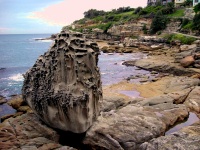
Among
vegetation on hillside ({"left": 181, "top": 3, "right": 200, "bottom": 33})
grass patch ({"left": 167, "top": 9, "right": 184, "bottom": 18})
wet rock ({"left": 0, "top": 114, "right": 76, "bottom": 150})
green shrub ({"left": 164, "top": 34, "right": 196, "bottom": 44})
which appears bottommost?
wet rock ({"left": 0, "top": 114, "right": 76, "bottom": 150})

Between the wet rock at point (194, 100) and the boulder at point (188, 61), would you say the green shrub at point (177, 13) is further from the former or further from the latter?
the wet rock at point (194, 100)

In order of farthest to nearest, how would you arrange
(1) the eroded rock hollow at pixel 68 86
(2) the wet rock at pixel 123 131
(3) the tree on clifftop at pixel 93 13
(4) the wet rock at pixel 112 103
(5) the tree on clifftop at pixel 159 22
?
(3) the tree on clifftop at pixel 93 13
(5) the tree on clifftop at pixel 159 22
(4) the wet rock at pixel 112 103
(1) the eroded rock hollow at pixel 68 86
(2) the wet rock at pixel 123 131

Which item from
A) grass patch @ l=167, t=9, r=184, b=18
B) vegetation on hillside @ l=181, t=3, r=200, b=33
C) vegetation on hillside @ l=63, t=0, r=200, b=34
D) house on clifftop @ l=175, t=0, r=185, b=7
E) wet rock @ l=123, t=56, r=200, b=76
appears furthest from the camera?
house on clifftop @ l=175, t=0, r=185, b=7

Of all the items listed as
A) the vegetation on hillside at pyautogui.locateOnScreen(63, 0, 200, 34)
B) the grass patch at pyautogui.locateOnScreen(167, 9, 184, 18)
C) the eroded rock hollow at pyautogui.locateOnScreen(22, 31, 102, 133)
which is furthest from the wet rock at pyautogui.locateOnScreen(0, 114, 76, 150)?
the grass patch at pyautogui.locateOnScreen(167, 9, 184, 18)

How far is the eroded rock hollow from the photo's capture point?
597 inches

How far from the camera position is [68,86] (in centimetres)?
1561

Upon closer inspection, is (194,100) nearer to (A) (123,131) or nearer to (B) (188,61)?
(A) (123,131)

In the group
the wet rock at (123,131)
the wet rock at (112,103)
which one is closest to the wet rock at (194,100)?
the wet rock at (112,103)

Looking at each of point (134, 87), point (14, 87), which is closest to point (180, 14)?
point (134, 87)

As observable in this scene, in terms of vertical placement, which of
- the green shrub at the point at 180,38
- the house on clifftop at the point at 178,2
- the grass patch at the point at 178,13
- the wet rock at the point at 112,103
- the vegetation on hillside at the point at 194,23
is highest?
the house on clifftop at the point at 178,2

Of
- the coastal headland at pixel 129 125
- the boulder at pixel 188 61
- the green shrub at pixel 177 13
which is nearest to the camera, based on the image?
the coastal headland at pixel 129 125

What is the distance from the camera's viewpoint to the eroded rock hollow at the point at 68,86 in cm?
1517

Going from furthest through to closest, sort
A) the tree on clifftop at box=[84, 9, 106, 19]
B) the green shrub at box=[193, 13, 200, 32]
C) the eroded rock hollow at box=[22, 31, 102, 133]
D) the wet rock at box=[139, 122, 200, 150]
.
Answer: the tree on clifftop at box=[84, 9, 106, 19] → the green shrub at box=[193, 13, 200, 32] → the eroded rock hollow at box=[22, 31, 102, 133] → the wet rock at box=[139, 122, 200, 150]

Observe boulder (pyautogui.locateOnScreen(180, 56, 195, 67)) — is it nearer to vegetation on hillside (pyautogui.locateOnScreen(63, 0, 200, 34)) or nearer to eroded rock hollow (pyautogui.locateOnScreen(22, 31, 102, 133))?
vegetation on hillside (pyautogui.locateOnScreen(63, 0, 200, 34))
